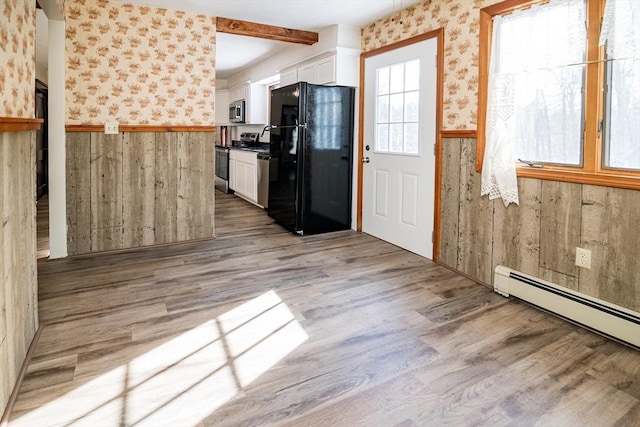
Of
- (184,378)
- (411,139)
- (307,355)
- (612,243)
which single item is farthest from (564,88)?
(184,378)

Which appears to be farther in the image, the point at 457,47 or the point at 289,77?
the point at 289,77

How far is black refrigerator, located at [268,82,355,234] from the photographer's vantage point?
15.0 ft

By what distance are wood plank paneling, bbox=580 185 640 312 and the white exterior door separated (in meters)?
1.43

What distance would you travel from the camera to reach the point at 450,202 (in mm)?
3557

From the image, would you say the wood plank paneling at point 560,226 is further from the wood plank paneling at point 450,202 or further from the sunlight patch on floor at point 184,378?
the sunlight patch on floor at point 184,378

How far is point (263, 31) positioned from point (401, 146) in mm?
2009

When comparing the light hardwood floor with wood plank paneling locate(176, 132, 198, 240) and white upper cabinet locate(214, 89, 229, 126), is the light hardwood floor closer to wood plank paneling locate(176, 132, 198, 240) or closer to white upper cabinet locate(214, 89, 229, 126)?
wood plank paneling locate(176, 132, 198, 240)

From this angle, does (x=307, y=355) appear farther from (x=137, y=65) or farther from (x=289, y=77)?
(x=289, y=77)

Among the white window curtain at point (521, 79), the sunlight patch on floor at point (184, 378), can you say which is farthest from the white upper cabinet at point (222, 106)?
the sunlight patch on floor at point (184, 378)

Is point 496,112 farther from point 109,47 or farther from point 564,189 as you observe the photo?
point 109,47

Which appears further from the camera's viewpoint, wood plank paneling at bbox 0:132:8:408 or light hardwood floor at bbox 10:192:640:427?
light hardwood floor at bbox 10:192:640:427

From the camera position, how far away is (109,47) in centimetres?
384

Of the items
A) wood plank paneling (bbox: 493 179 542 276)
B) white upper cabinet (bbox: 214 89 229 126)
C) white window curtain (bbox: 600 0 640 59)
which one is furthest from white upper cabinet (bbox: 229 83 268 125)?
white window curtain (bbox: 600 0 640 59)

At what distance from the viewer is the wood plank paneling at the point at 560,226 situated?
256 cm
